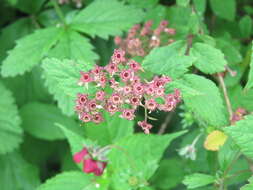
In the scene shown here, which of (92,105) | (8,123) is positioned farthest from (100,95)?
(8,123)

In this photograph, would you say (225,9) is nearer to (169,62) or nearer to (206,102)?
(169,62)

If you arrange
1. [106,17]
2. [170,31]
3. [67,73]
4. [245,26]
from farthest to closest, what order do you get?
[245,26], [106,17], [170,31], [67,73]

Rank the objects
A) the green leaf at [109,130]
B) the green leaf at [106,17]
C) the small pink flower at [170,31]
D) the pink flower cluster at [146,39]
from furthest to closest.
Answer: the green leaf at [106,17], the green leaf at [109,130], the small pink flower at [170,31], the pink flower cluster at [146,39]

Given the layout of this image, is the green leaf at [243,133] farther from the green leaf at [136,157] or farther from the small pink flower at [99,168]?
the small pink flower at [99,168]

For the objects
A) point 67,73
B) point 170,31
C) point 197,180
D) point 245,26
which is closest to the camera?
point 67,73

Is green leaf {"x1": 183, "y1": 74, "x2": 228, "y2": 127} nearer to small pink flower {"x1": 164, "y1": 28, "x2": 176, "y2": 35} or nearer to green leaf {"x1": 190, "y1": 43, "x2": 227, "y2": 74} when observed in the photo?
green leaf {"x1": 190, "y1": 43, "x2": 227, "y2": 74}

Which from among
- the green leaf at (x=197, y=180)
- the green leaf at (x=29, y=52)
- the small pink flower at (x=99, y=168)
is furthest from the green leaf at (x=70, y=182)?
the green leaf at (x=29, y=52)
